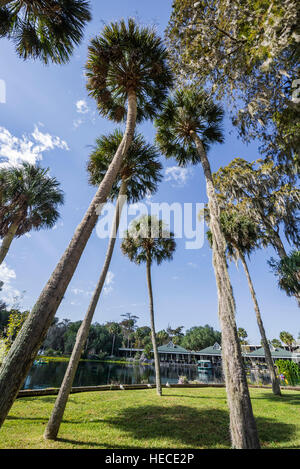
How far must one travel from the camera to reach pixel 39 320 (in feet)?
7.47

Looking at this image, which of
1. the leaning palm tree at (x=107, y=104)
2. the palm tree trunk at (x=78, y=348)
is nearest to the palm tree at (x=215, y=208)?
the leaning palm tree at (x=107, y=104)

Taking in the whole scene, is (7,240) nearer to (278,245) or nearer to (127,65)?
(127,65)

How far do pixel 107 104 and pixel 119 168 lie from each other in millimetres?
3524

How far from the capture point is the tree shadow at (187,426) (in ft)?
14.5

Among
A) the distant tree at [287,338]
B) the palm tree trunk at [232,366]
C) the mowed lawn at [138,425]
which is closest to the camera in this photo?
the palm tree trunk at [232,366]

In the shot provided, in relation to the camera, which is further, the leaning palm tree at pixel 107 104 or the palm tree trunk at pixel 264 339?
the palm tree trunk at pixel 264 339

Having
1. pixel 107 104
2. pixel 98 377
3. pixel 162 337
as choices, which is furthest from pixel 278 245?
pixel 162 337

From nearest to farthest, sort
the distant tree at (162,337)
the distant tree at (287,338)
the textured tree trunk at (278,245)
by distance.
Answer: the textured tree trunk at (278,245)
the distant tree at (287,338)
the distant tree at (162,337)

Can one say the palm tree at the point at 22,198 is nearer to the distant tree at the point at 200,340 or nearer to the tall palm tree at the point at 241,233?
the tall palm tree at the point at 241,233

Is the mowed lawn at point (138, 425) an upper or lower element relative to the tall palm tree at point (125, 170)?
lower

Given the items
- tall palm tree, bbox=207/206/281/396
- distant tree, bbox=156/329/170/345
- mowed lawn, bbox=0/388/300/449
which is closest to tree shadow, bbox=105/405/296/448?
mowed lawn, bbox=0/388/300/449

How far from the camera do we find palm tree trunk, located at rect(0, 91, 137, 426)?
195 cm

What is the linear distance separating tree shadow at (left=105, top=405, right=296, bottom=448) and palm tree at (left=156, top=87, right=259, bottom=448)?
2351 millimetres

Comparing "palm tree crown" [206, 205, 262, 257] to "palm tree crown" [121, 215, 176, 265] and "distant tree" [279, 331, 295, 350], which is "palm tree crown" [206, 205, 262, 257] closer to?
"palm tree crown" [121, 215, 176, 265]
